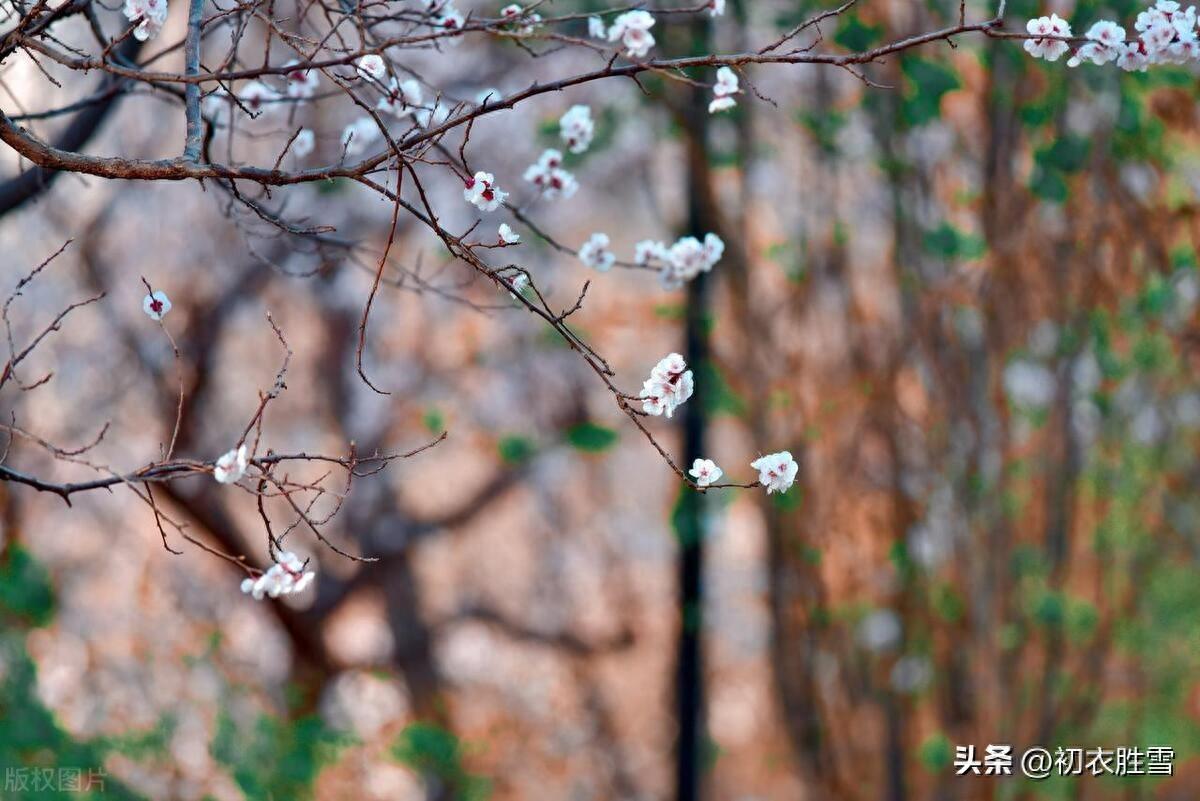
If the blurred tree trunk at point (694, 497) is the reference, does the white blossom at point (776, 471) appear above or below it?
below

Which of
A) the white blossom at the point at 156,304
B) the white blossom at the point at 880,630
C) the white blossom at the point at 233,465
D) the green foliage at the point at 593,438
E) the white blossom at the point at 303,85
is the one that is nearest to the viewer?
the white blossom at the point at 233,465

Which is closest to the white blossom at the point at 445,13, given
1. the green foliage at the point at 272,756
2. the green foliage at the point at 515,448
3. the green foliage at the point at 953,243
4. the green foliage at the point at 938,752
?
the green foliage at the point at 953,243

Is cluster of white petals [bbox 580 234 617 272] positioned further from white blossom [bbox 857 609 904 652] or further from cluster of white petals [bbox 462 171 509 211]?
white blossom [bbox 857 609 904 652]

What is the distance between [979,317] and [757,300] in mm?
586

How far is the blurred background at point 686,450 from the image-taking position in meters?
3.03

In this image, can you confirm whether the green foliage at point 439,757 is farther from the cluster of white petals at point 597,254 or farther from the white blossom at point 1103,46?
the white blossom at point 1103,46

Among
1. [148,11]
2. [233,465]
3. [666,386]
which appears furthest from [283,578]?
[148,11]

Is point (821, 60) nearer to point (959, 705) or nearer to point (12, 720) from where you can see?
point (959, 705)

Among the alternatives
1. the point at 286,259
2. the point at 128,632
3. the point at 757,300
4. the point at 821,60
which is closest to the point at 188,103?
the point at 821,60

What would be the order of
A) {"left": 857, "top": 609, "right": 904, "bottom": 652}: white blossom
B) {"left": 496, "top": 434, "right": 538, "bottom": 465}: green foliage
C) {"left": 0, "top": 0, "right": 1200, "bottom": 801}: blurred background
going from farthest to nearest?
{"left": 496, "top": 434, "right": 538, "bottom": 465}: green foliage < {"left": 857, "top": 609, "right": 904, "bottom": 652}: white blossom < {"left": 0, "top": 0, "right": 1200, "bottom": 801}: blurred background

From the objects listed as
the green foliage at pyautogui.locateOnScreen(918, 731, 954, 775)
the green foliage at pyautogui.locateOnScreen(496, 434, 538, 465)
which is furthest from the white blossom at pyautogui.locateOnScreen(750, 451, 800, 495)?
the green foliage at pyautogui.locateOnScreen(496, 434, 538, 465)

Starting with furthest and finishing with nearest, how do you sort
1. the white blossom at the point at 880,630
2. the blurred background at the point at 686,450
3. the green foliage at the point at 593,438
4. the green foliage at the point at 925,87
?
the green foliage at the point at 593,438 → the white blossom at the point at 880,630 → the blurred background at the point at 686,450 → the green foliage at the point at 925,87

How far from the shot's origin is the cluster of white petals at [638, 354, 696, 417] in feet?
4.49

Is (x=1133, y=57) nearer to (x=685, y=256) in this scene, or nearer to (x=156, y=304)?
(x=685, y=256)
